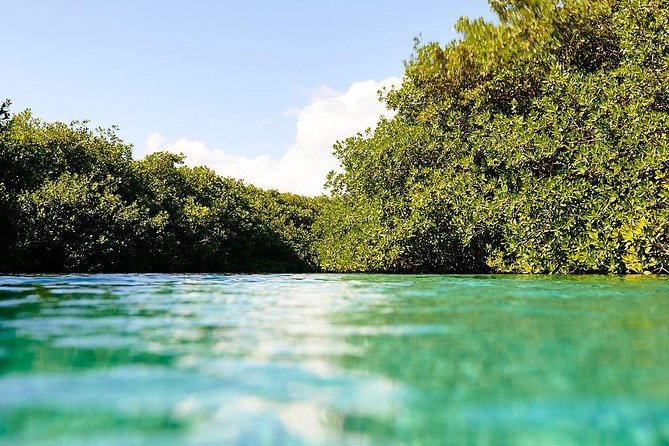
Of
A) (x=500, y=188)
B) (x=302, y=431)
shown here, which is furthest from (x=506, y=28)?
(x=302, y=431)

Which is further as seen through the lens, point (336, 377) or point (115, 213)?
point (115, 213)

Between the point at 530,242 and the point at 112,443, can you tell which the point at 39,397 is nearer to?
the point at 112,443

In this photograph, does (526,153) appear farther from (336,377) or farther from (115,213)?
(115,213)

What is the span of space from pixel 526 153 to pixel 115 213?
17.1m

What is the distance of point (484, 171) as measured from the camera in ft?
50.9

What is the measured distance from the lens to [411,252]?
674 inches

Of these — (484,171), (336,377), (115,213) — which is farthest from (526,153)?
(115,213)

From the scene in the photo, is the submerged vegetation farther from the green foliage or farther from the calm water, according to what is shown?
the calm water

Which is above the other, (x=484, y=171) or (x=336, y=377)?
(x=484, y=171)

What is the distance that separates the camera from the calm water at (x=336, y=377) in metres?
1.74

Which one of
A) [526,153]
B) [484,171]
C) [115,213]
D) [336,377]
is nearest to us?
[336,377]

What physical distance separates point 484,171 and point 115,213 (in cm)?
1569

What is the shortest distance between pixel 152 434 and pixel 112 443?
0.39ft

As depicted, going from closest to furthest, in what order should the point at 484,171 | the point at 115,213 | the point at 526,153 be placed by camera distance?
the point at 526,153 < the point at 484,171 < the point at 115,213
